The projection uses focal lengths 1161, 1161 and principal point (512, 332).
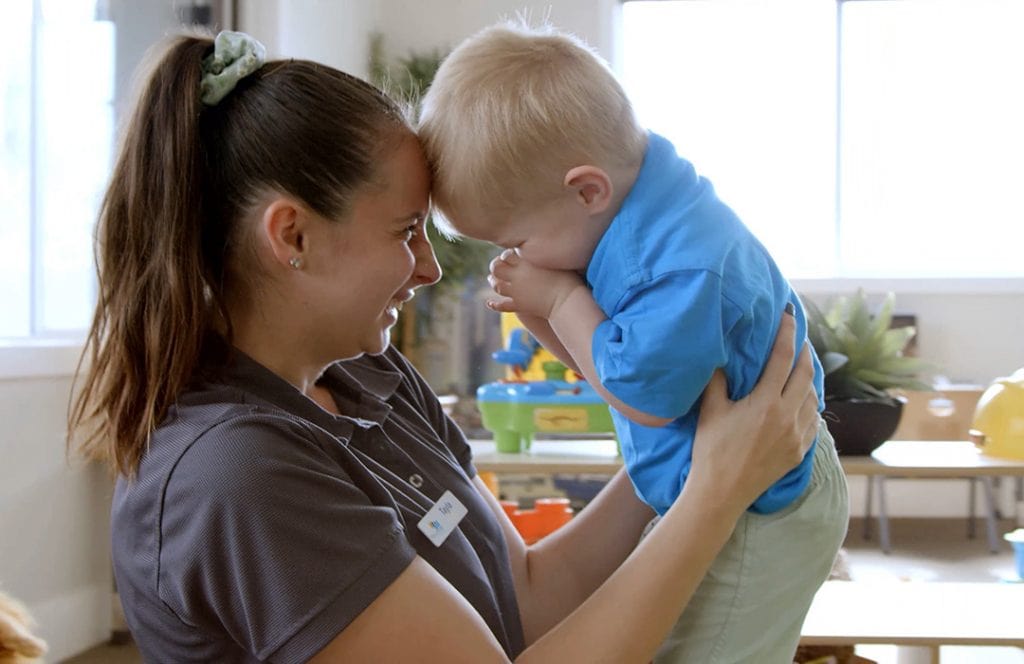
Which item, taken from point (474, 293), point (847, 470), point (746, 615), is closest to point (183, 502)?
point (746, 615)

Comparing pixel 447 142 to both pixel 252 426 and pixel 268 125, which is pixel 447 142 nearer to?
pixel 268 125

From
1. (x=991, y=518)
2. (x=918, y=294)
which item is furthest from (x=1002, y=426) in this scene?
(x=918, y=294)

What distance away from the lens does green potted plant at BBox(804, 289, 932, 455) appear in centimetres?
307

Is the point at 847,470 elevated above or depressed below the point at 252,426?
below

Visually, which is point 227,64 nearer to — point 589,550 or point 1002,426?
point 589,550

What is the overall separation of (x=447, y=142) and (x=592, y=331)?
0.25m

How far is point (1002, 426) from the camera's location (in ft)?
10.8

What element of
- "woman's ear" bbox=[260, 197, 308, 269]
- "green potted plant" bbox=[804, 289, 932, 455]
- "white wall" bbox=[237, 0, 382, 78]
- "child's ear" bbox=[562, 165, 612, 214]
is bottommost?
"green potted plant" bbox=[804, 289, 932, 455]

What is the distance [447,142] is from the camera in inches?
48.7

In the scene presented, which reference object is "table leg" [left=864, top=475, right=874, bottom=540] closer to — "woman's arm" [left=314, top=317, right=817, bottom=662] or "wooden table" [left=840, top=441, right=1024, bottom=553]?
"wooden table" [left=840, top=441, right=1024, bottom=553]

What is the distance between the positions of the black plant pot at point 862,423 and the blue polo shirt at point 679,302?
186 cm

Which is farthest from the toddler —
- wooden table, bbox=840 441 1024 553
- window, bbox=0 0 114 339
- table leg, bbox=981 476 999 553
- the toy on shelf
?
table leg, bbox=981 476 999 553

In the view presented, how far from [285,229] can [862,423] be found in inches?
90.1

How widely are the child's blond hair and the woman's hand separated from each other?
269 mm
